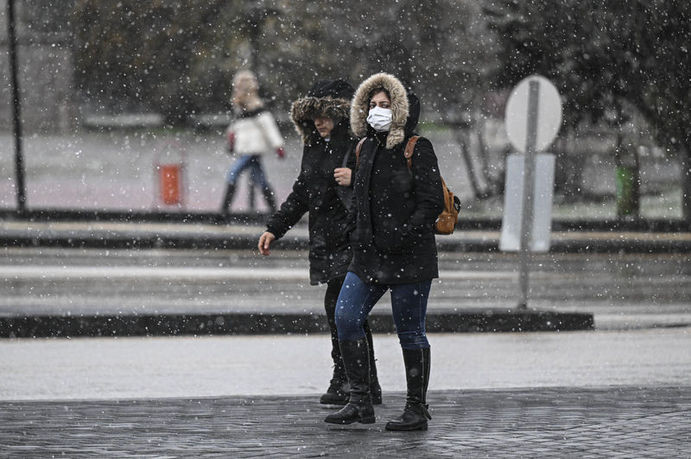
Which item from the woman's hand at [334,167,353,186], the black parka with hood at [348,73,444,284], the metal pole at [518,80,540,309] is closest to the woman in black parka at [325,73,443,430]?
the black parka with hood at [348,73,444,284]

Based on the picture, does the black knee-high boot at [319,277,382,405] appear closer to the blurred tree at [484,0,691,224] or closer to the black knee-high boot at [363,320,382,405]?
the black knee-high boot at [363,320,382,405]

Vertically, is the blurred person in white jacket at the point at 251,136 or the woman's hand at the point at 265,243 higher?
the blurred person in white jacket at the point at 251,136

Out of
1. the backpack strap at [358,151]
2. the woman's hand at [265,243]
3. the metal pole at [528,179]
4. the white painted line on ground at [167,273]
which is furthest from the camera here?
the white painted line on ground at [167,273]

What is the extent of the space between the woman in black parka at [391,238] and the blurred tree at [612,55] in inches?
566

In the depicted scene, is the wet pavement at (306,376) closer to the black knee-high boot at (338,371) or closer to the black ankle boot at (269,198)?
the black knee-high boot at (338,371)

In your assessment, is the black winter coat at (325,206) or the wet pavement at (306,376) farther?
the black winter coat at (325,206)

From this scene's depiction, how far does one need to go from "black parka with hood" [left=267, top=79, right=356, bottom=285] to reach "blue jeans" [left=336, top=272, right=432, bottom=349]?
51 cm

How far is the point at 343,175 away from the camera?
712 cm

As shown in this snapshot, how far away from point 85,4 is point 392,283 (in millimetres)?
28226

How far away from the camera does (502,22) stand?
2158 cm

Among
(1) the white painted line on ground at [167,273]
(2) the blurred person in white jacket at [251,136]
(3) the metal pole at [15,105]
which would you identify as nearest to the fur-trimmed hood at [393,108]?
(1) the white painted line on ground at [167,273]

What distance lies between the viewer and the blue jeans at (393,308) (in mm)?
6773

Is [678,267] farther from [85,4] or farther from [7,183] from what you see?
[85,4]

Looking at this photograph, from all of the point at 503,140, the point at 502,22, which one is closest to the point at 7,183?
the point at 503,140
